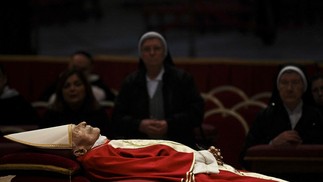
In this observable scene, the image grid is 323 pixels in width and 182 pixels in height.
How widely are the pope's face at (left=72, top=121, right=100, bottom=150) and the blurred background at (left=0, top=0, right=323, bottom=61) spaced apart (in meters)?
6.14

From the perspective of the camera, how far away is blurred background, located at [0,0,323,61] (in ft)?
34.7

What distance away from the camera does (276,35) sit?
35.1 feet

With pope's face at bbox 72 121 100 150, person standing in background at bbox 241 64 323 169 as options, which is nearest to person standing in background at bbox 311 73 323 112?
person standing in background at bbox 241 64 323 169

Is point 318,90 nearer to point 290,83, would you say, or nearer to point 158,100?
point 290,83

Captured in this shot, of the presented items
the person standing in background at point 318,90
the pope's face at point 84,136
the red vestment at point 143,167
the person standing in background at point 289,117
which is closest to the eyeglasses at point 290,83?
the person standing in background at point 289,117

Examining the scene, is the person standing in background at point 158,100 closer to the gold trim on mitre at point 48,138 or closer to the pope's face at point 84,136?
the pope's face at point 84,136

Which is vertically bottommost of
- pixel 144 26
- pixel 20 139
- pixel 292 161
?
pixel 292 161

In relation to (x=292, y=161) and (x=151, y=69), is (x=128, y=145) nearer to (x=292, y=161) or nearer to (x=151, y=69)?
(x=292, y=161)

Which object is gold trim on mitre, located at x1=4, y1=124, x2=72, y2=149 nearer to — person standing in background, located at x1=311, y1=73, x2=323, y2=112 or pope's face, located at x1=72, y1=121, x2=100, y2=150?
pope's face, located at x1=72, y1=121, x2=100, y2=150

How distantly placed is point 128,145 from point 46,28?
6879mm

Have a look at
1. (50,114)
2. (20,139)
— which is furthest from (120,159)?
(50,114)

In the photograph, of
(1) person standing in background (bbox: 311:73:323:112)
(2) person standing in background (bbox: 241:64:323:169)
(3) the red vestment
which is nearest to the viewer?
(3) the red vestment

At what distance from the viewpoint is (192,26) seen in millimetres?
10719

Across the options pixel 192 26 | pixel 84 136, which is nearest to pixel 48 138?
pixel 84 136
